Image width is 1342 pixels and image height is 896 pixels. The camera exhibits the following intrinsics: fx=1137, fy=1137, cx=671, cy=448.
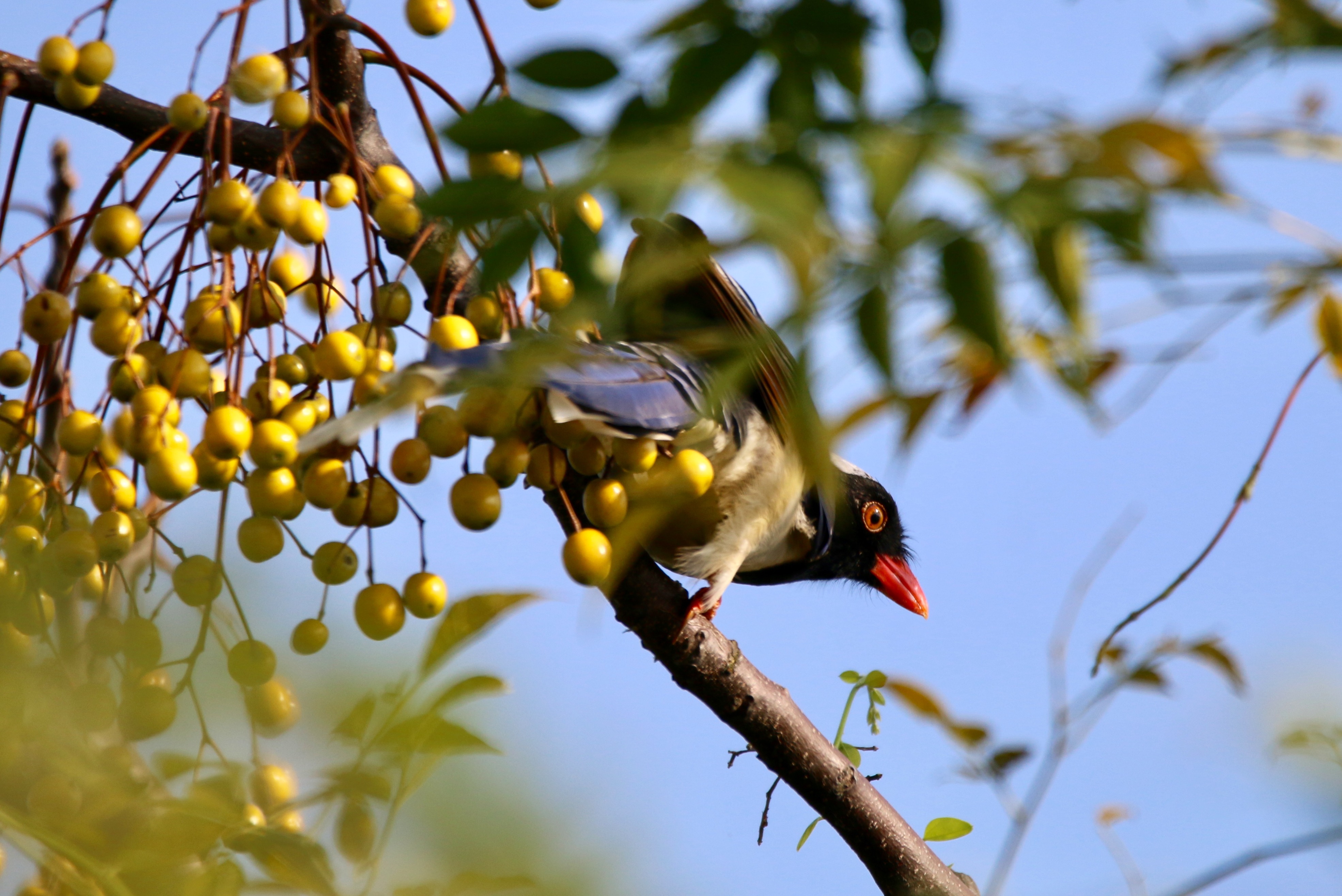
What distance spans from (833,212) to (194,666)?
1213 millimetres

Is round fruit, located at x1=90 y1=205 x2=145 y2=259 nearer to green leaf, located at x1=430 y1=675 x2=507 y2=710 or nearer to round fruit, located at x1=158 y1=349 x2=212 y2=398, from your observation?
round fruit, located at x1=158 y1=349 x2=212 y2=398

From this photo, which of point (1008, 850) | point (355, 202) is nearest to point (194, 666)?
point (355, 202)

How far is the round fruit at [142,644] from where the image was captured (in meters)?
1.63

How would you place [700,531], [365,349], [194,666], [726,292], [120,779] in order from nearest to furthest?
[120,779], [365,349], [194,666], [726,292], [700,531]

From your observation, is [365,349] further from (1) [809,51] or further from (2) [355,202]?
(1) [809,51]

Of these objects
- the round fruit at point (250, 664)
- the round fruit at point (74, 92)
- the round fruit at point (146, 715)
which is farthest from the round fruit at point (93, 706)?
the round fruit at point (74, 92)

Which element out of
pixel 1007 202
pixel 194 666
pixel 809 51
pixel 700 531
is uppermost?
pixel 700 531

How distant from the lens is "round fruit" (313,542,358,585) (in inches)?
64.2

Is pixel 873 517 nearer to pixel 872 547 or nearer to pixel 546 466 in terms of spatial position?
pixel 872 547

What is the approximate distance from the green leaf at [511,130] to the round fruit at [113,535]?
0.91 meters

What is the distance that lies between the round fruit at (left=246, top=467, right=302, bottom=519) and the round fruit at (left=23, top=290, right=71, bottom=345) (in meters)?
0.37

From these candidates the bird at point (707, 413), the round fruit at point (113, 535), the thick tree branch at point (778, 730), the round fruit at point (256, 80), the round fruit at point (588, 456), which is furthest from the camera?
the thick tree branch at point (778, 730)

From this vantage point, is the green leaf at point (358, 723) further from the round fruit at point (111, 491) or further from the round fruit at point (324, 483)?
the round fruit at point (111, 491)

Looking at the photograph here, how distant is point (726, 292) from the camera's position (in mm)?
2158
